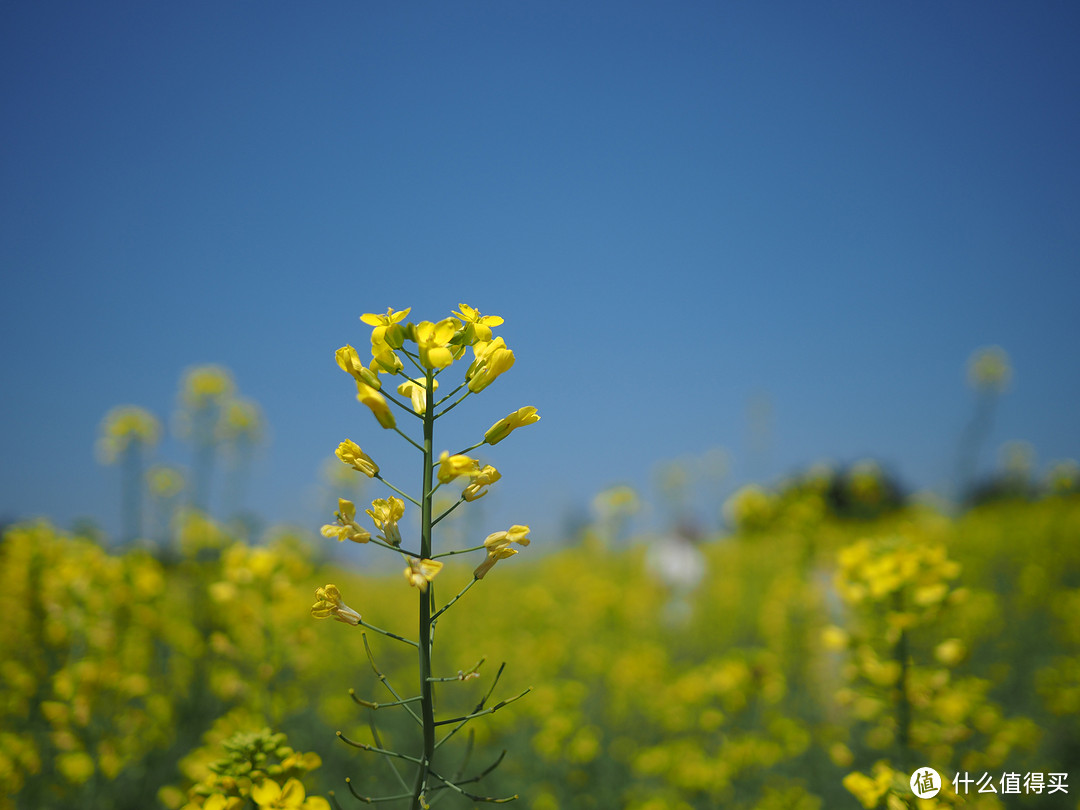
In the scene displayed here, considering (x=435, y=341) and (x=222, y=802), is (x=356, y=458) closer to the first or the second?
(x=435, y=341)

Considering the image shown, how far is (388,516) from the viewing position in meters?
1.38

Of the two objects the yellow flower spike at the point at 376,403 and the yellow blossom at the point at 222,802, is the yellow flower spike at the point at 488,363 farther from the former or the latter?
the yellow blossom at the point at 222,802

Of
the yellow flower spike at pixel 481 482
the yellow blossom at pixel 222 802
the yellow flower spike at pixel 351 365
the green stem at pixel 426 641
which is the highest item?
the yellow flower spike at pixel 351 365

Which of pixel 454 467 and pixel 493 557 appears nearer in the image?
pixel 454 467

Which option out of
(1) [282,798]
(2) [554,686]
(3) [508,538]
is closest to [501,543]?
(3) [508,538]

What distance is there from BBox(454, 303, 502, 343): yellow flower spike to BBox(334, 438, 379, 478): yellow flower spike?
1.27 feet

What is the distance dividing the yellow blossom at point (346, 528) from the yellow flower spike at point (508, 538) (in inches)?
11.6

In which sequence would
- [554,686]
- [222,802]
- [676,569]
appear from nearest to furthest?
1. [222,802]
2. [554,686]
3. [676,569]

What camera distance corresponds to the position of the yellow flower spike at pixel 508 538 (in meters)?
1.41

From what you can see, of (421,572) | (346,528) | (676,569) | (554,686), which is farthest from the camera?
(676,569)

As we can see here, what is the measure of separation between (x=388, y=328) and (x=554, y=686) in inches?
163

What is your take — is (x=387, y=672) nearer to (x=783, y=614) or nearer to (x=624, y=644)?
(x=624, y=644)

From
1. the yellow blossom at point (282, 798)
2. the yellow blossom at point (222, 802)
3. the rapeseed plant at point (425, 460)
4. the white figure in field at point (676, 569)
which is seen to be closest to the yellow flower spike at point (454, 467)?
the rapeseed plant at point (425, 460)

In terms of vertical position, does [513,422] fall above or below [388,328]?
below
